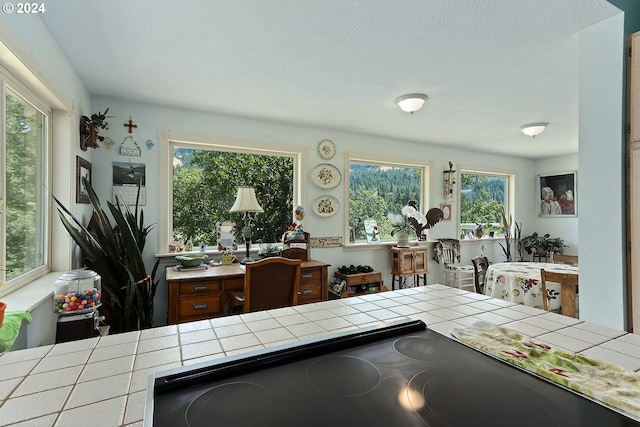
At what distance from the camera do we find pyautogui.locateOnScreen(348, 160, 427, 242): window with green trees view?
14.2 ft

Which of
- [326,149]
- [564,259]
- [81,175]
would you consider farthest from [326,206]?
[564,259]

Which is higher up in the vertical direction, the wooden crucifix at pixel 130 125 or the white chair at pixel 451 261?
the wooden crucifix at pixel 130 125

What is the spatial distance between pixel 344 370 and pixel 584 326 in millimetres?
791

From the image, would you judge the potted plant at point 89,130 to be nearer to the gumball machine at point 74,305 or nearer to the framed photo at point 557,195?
the gumball machine at point 74,305

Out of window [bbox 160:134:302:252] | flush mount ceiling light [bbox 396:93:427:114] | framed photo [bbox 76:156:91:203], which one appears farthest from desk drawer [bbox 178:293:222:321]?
flush mount ceiling light [bbox 396:93:427:114]

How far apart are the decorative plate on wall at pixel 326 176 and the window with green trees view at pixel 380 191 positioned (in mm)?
355

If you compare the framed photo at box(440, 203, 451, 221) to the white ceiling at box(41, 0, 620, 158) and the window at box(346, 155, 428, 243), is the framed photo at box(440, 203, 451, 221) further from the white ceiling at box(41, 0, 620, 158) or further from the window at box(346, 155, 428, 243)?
the white ceiling at box(41, 0, 620, 158)

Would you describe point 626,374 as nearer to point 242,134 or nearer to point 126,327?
point 126,327

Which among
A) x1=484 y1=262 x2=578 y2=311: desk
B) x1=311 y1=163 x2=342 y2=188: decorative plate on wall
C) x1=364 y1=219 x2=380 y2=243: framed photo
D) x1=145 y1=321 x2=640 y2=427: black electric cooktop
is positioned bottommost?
x1=484 y1=262 x2=578 y2=311: desk

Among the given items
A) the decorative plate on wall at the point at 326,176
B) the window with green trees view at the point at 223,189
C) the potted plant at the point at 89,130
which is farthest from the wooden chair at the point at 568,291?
the potted plant at the point at 89,130

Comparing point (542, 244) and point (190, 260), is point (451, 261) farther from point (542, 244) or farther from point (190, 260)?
point (190, 260)

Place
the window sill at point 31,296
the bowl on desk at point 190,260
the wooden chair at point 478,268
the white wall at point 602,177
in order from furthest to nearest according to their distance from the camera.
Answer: the wooden chair at point 478,268 < the bowl on desk at point 190,260 < the white wall at point 602,177 < the window sill at point 31,296

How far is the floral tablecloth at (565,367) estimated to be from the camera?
0.58 m

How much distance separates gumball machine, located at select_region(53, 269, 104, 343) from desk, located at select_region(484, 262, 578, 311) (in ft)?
10.4
